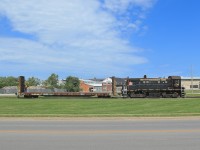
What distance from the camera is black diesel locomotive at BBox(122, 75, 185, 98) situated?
177 ft

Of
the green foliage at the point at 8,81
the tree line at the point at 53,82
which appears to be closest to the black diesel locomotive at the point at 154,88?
the tree line at the point at 53,82

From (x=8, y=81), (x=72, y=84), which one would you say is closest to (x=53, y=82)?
(x=72, y=84)

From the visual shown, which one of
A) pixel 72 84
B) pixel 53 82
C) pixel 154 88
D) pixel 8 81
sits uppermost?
pixel 8 81

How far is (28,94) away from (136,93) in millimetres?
15860

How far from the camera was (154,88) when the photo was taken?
5456 centimetres

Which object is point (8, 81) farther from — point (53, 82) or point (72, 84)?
point (72, 84)

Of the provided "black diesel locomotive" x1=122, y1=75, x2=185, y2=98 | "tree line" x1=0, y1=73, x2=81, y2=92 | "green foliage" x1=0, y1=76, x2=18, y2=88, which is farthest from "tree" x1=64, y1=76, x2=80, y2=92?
"black diesel locomotive" x1=122, y1=75, x2=185, y2=98

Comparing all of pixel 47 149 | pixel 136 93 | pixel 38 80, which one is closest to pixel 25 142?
pixel 47 149

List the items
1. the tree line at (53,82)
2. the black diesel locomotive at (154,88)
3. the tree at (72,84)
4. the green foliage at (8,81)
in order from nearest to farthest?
the black diesel locomotive at (154,88) → the tree at (72,84) → the tree line at (53,82) → the green foliage at (8,81)

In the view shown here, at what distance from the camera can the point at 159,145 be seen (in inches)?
424

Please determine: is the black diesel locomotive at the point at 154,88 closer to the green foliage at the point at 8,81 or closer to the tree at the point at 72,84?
Result: the tree at the point at 72,84

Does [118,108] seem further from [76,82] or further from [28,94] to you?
[76,82]

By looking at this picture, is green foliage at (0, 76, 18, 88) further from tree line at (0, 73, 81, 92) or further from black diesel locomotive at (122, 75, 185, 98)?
black diesel locomotive at (122, 75, 185, 98)

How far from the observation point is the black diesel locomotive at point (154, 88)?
53.9m
